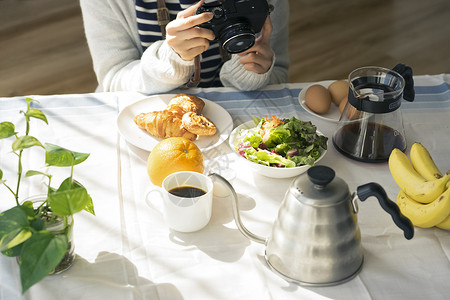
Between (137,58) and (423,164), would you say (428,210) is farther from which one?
(137,58)

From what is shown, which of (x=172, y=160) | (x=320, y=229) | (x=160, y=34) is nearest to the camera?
(x=320, y=229)

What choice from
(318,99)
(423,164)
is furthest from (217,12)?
(423,164)

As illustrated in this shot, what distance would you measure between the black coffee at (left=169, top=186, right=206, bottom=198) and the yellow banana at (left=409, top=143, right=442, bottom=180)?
1.37 feet

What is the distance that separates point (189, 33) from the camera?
1235 millimetres

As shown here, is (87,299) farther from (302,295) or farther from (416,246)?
(416,246)

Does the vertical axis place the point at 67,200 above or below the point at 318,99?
above

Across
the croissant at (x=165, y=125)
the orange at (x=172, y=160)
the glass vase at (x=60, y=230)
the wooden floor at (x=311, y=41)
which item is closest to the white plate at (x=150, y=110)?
the croissant at (x=165, y=125)

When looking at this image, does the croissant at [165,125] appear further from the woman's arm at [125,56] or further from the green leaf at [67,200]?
the green leaf at [67,200]

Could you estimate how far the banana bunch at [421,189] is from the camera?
909 millimetres

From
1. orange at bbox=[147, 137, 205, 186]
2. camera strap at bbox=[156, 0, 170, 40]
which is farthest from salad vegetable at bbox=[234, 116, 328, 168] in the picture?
camera strap at bbox=[156, 0, 170, 40]

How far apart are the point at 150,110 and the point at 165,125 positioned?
0.14 m

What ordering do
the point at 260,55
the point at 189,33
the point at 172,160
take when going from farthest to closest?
the point at 260,55
the point at 189,33
the point at 172,160

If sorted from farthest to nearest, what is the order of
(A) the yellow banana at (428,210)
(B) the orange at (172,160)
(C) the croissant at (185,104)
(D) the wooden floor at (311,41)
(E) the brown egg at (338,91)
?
(D) the wooden floor at (311,41) → (E) the brown egg at (338,91) → (C) the croissant at (185,104) → (B) the orange at (172,160) → (A) the yellow banana at (428,210)

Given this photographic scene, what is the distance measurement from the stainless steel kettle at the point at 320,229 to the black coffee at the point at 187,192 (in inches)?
6.3
